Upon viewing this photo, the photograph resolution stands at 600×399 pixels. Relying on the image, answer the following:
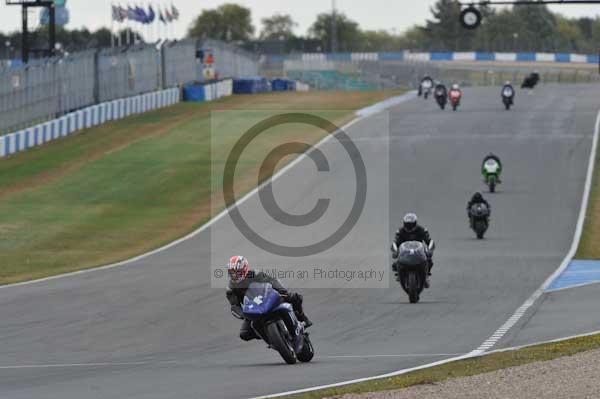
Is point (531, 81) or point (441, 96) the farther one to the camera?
point (531, 81)

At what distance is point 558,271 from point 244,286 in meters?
12.3

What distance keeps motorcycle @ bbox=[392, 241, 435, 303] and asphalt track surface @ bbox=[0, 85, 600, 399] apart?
34 centimetres

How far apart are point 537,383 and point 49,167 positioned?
1444 inches

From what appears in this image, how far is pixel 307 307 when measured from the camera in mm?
21391

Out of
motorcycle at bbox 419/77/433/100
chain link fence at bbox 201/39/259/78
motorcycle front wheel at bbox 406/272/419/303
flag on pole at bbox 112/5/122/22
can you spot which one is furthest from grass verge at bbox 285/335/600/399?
chain link fence at bbox 201/39/259/78

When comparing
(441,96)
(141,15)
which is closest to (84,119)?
(441,96)

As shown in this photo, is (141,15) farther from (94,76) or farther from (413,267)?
(413,267)

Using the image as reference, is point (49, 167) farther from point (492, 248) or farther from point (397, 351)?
point (397, 351)

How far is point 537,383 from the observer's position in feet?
41.0

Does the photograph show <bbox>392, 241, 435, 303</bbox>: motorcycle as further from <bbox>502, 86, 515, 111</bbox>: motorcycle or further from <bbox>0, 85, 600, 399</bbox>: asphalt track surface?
<bbox>502, 86, 515, 111</bbox>: motorcycle

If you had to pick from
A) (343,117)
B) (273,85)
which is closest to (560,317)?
(343,117)

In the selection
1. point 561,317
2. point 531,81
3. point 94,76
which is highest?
point 94,76

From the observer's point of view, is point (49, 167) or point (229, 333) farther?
point (49, 167)

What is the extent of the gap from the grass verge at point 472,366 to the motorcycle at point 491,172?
23.7 m
